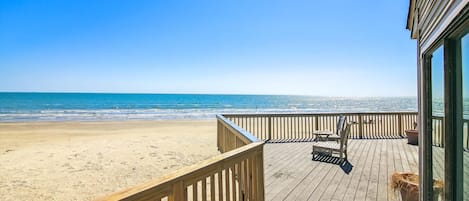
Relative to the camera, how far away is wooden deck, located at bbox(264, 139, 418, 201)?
3.56m

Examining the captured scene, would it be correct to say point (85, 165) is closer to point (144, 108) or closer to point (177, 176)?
point (177, 176)

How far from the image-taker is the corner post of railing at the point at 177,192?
5.11ft

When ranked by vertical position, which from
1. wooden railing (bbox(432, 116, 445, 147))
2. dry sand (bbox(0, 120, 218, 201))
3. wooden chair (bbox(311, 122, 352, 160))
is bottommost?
dry sand (bbox(0, 120, 218, 201))

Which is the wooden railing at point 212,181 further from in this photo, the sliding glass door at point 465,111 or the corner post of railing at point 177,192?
the sliding glass door at point 465,111

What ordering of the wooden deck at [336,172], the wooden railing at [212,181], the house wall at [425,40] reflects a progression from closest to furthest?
the wooden railing at [212,181] < the house wall at [425,40] < the wooden deck at [336,172]

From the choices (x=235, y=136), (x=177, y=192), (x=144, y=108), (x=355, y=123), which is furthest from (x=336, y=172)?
(x=144, y=108)

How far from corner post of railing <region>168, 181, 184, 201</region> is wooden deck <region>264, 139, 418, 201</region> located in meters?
2.08

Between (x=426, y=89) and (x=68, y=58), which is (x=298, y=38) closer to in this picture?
(x=426, y=89)

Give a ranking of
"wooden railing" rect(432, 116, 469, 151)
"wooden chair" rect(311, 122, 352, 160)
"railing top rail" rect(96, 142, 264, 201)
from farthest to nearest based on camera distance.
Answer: "wooden chair" rect(311, 122, 352, 160), "wooden railing" rect(432, 116, 469, 151), "railing top rail" rect(96, 142, 264, 201)

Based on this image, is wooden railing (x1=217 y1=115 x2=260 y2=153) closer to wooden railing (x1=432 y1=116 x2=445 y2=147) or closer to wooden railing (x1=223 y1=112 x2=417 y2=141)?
wooden railing (x1=432 y1=116 x2=445 y2=147)

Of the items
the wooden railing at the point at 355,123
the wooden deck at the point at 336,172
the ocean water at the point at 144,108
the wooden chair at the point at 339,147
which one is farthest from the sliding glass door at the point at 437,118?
the ocean water at the point at 144,108

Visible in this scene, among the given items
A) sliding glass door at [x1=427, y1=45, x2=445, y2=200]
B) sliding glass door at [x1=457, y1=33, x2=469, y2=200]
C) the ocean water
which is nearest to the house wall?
sliding glass door at [x1=427, y1=45, x2=445, y2=200]

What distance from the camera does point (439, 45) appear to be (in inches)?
78.8

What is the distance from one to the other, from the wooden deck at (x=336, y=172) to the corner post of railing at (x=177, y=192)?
6.83 feet
